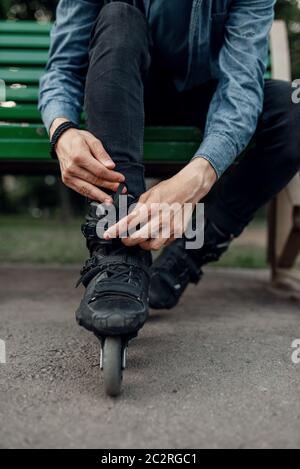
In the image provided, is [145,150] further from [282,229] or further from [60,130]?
[282,229]

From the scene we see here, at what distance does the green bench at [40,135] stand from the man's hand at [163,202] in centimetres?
52

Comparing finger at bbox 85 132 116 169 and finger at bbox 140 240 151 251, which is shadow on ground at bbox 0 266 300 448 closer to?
finger at bbox 140 240 151 251

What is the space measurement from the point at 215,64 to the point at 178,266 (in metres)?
0.54

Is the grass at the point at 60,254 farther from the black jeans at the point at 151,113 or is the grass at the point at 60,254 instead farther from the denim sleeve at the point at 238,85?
the denim sleeve at the point at 238,85

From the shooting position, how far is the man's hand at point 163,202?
98cm

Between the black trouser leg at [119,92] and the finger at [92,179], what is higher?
the black trouser leg at [119,92]

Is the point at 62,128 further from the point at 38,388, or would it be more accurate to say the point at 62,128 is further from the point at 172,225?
the point at 38,388

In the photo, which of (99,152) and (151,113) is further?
(151,113)

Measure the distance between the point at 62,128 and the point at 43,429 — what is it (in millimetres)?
643

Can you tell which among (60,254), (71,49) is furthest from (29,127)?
(60,254)

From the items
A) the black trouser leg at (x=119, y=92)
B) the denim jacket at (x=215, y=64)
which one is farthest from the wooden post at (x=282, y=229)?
the black trouser leg at (x=119, y=92)

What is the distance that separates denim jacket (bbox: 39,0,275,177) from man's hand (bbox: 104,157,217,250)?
4 cm

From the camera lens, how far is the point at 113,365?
88 cm

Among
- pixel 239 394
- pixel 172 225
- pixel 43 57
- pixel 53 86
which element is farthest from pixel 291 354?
pixel 43 57
